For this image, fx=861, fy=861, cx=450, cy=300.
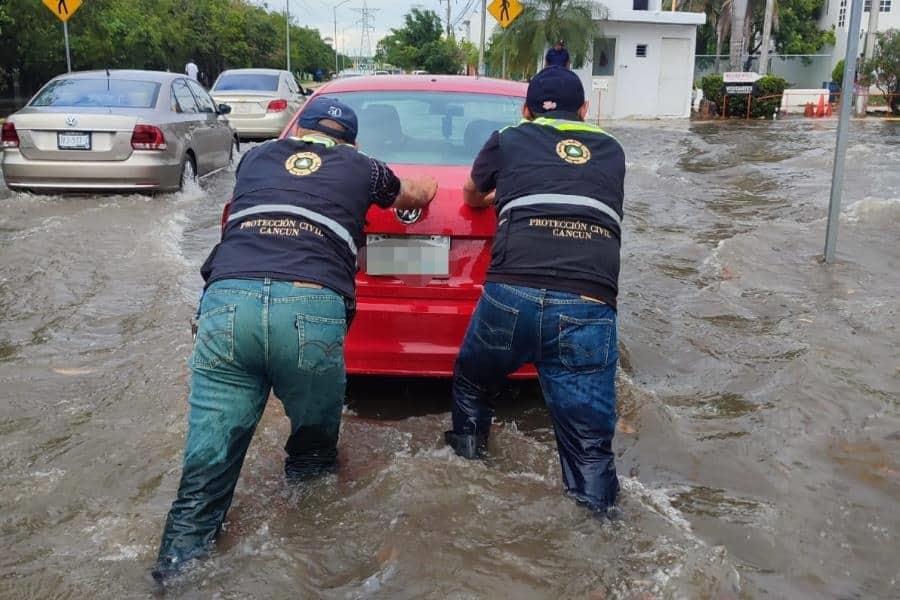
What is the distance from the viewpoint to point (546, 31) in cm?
2764

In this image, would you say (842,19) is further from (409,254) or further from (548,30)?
(409,254)

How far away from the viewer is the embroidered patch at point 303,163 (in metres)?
3.03

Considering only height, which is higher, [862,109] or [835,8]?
[835,8]

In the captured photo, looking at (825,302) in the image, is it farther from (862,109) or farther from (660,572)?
(862,109)

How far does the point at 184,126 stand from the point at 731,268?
6.37 m

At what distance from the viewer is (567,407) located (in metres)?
3.09

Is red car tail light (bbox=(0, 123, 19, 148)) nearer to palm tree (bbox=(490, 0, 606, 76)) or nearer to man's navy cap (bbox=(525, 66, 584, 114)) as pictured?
man's navy cap (bbox=(525, 66, 584, 114))

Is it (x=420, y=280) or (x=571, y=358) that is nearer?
(x=571, y=358)

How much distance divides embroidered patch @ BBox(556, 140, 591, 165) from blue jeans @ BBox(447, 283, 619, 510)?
1.65ft

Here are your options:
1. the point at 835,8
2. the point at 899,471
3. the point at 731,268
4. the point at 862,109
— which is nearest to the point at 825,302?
the point at 731,268

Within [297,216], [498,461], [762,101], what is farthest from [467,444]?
[762,101]

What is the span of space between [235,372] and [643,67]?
30028mm

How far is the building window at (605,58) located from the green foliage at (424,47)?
112 feet

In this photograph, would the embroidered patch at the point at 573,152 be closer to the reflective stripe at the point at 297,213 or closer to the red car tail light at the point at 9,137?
the reflective stripe at the point at 297,213
